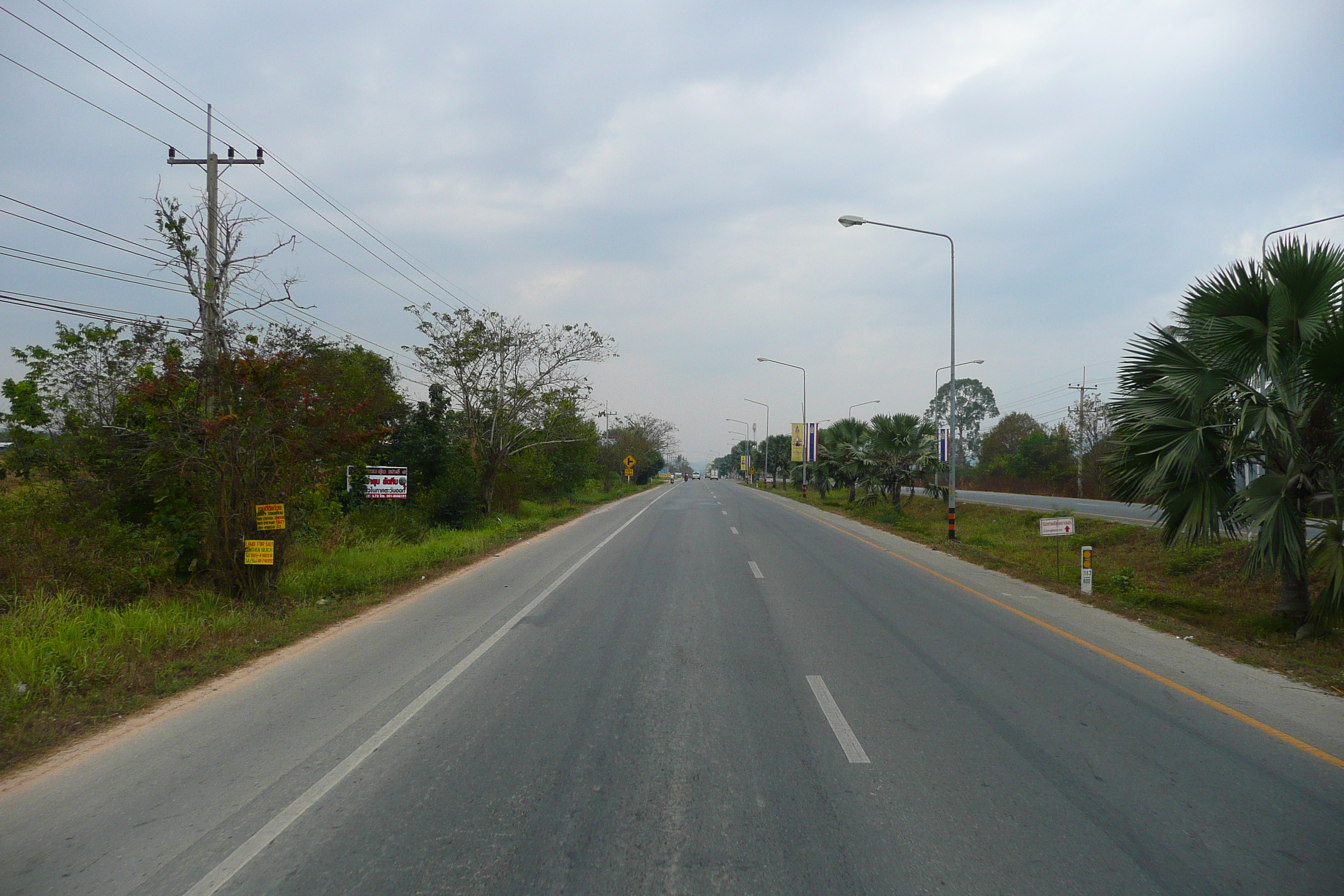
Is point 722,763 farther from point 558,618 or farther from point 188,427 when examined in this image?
point 188,427

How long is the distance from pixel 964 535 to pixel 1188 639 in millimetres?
15889

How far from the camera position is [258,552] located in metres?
9.98

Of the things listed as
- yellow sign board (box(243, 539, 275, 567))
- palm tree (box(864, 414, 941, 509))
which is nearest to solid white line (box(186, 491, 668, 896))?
yellow sign board (box(243, 539, 275, 567))

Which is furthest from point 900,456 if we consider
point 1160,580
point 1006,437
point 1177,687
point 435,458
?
point 1006,437

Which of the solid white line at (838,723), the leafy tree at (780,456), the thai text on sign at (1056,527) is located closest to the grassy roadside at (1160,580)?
the thai text on sign at (1056,527)

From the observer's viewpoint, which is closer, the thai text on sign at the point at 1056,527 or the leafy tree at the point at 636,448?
the thai text on sign at the point at 1056,527

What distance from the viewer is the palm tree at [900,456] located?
103 feet

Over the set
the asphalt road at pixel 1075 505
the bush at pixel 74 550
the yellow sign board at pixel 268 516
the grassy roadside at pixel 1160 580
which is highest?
the yellow sign board at pixel 268 516

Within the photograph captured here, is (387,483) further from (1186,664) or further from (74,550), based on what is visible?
(1186,664)

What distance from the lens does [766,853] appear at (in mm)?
3764

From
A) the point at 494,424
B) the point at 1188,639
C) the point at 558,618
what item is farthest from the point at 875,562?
the point at 494,424

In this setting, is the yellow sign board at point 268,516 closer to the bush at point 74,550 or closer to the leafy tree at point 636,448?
the bush at point 74,550

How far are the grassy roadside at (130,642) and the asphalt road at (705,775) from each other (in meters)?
0.55

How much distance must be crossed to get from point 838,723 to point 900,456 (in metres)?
27.5
